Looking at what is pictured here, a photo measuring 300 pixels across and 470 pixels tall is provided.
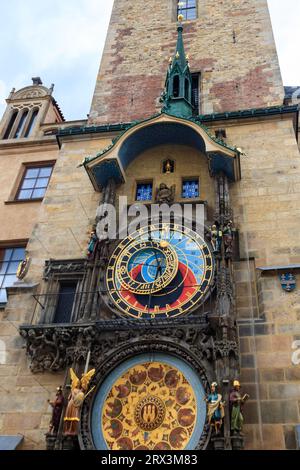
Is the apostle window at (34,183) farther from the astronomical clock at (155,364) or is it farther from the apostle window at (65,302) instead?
the astronomical clock at (155,364)

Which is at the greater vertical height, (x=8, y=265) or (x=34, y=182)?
(x=34, y=182)

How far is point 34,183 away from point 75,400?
25.3ft

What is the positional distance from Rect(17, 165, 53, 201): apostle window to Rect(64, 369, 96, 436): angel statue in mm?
6543

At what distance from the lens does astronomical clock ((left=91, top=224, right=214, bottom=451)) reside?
8133 mm

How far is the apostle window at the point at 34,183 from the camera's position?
1384 centimetres

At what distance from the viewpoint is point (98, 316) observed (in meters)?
9.55

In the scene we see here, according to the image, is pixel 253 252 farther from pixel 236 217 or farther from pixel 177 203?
pixel 177 203

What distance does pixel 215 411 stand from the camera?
7.53 meters

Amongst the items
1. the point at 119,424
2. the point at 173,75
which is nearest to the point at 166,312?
the point at 119,424

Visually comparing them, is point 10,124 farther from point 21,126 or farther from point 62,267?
point 62,267

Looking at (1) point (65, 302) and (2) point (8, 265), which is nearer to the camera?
(1) point (65, 302)

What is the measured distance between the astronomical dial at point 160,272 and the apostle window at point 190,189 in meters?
1.22

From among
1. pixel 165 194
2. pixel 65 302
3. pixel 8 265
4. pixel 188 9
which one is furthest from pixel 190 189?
pixel 188 9

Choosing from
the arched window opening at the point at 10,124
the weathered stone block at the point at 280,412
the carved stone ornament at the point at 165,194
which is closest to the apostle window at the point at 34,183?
the arched window opening at the point at 10,124
